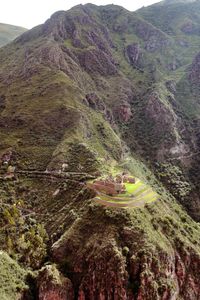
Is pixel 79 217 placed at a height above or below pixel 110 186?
below

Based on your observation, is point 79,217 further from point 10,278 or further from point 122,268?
point 10,278

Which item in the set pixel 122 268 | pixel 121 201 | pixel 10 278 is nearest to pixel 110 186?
pixel 121 201

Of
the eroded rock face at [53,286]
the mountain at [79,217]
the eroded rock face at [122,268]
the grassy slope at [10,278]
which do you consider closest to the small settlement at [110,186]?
the mountain at [79,217]

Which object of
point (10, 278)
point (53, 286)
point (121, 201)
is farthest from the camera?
point (121, 201)

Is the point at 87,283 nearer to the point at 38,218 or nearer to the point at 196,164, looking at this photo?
the point at 38,218

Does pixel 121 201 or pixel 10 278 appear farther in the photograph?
pixel 121 201

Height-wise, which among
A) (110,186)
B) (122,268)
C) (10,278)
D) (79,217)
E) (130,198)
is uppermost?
(110,186)

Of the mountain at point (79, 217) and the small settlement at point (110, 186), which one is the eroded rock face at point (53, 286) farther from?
the small settlement at point (110, 186)
